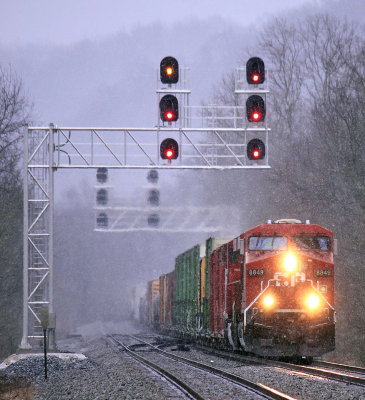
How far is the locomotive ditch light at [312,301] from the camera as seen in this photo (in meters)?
22.9

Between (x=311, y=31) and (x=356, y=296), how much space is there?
35.5 m

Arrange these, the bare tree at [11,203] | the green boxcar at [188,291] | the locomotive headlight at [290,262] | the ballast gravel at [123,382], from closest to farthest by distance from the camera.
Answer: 1. the ballast gravel at [123,382]
2. the locomotive headlight at [290,262]
3. the green boxcar at [188,291]
4. the bare tree at [11,203]

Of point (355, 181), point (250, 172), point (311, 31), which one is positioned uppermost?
point (311, 31)

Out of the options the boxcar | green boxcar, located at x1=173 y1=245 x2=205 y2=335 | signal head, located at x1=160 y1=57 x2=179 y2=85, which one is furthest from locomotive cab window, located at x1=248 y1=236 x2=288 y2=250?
the boxcar

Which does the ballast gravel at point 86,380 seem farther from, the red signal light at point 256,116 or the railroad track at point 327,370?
the red signal light at point 256,116

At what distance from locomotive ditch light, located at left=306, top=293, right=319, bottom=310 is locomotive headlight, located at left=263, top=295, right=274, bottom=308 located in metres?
0.92

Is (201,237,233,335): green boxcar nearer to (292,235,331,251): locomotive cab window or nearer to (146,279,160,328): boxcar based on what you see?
(292,235,331,251): locomotive cab window

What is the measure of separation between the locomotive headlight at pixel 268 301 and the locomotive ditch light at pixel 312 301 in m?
0.92

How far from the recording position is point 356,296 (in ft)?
108

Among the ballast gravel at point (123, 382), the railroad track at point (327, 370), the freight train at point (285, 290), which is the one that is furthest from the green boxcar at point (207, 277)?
the ballast gravel at point (123, 382)

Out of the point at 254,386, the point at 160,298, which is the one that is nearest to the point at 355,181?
the point at 160,298

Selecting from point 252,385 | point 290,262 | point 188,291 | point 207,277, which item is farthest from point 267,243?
point 188,291

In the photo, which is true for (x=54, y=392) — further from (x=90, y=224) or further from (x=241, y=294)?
(x=90, y=224)

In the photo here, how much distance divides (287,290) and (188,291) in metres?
14.4
